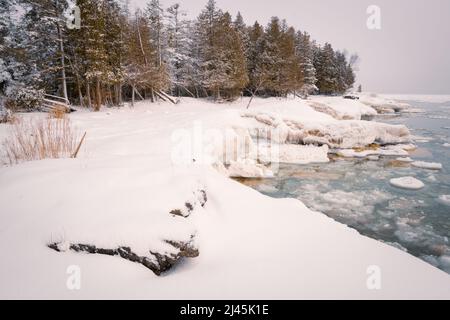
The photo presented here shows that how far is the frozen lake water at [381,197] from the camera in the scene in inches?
253

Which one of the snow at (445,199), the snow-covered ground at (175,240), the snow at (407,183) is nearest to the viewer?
the snow-covered ground at (175,240)

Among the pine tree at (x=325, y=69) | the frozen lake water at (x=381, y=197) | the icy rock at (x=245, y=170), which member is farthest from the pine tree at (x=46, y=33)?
the pine tree at (x=325, y=69)

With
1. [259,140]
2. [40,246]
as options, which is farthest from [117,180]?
[259,140]


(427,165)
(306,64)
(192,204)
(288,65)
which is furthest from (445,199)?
(306,64)

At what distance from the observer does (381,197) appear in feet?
29.2

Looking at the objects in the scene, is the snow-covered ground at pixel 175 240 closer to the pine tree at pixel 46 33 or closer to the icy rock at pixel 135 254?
the icy rock at pixel 135 254

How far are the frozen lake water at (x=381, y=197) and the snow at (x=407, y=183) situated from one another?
0.17 meters

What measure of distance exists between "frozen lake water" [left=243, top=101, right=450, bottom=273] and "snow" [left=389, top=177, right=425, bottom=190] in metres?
0.17

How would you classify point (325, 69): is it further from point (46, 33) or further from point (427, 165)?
point (46, 33)

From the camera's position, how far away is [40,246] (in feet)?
9.64

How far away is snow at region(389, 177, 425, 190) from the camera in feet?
31.8

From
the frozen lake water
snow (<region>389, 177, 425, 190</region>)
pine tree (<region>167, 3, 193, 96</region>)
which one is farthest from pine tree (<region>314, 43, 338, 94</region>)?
snow (<region>389, 177, 425, 190</region>)

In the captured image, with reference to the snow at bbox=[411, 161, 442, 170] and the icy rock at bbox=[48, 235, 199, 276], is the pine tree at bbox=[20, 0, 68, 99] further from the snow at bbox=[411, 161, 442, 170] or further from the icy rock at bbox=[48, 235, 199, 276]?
the snow at bbox=[411, 161, 442, 170]

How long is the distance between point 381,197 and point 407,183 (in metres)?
1.96
